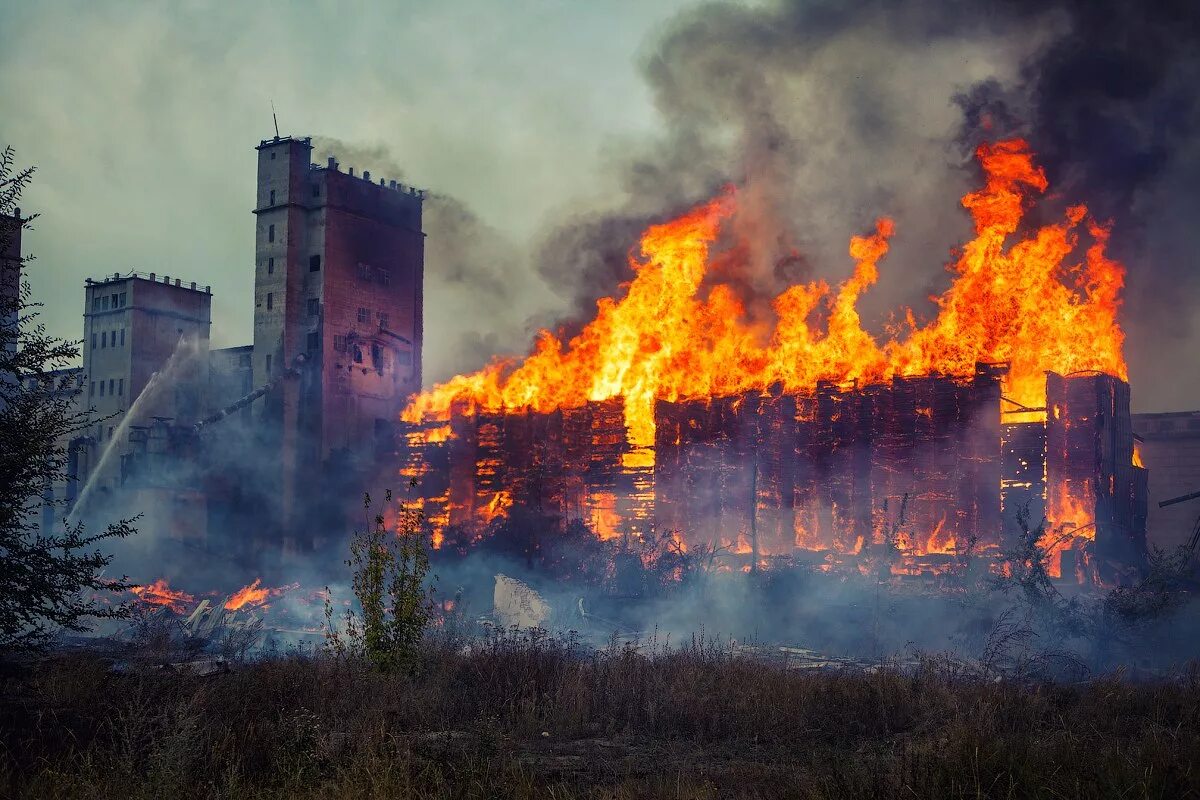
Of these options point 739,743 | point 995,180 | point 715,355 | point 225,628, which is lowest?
point 225,628

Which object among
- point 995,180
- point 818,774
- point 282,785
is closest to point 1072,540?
point 995,180

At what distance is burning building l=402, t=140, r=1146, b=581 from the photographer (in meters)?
24.7

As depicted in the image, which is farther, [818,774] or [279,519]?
[279,519]

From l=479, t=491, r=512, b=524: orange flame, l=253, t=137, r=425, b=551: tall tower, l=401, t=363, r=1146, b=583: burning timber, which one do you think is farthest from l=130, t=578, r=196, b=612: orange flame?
l=401, t=363, r=1146, b=583: burning timber

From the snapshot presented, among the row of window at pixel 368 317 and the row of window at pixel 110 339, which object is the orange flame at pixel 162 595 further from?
the row of window at pixel 110 339

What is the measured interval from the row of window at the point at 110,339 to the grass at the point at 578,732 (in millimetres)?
50711

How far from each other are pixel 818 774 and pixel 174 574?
34.2 meters

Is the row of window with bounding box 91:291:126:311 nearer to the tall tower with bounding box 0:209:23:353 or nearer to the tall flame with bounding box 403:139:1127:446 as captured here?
the tall flame with bounding box 403:139:1127:446

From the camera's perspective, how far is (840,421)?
91.0ft

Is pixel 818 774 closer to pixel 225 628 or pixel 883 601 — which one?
pixel 883 601

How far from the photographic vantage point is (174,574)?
36.9 m

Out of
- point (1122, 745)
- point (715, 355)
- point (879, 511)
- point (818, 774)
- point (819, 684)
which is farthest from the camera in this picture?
point (715, 355)

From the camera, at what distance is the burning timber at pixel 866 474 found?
2423cm

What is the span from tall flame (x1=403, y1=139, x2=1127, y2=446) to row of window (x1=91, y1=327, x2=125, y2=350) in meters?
27.0
